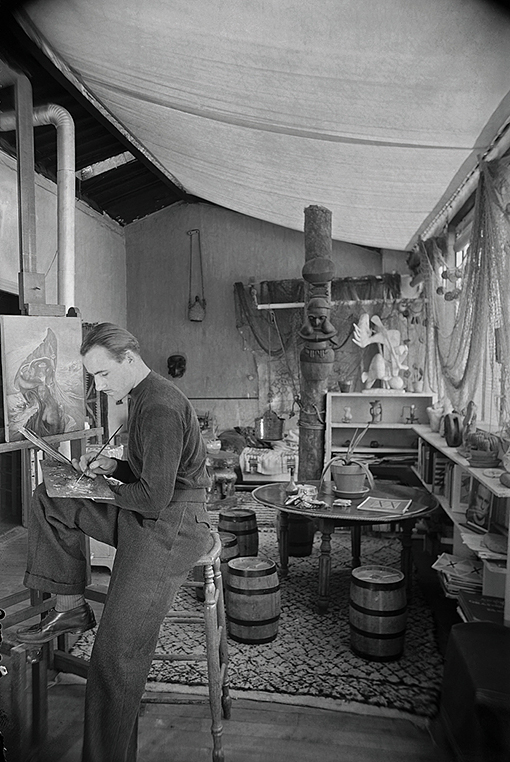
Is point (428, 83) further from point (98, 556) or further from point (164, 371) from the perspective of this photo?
point (164, 371)

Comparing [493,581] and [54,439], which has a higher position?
[54,439]

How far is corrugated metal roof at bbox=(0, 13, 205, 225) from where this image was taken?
435 centimetres

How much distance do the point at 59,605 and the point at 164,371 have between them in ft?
24.9

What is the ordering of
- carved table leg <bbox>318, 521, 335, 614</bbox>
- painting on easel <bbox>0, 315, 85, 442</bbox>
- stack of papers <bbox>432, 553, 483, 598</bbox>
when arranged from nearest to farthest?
painting on easel <bbox>0, 315, 85, 442</bbox>
stack of papers <bbox>432, 553, 483, 598</bbox>
carved table leg <bbox>318, 521, 335, 614</bbox>

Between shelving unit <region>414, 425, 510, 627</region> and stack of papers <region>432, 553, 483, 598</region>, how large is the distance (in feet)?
0.43

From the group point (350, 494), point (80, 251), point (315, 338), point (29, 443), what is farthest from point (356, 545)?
point (80, 251)

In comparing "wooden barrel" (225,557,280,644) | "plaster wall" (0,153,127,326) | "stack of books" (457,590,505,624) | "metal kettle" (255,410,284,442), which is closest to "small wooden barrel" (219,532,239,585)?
"wooden barrel" (225,557,280,644)

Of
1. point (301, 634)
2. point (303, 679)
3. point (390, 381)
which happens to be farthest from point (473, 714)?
point (390, 381)

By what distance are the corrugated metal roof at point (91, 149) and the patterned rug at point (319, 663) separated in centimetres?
303

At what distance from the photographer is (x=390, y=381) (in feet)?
21.6

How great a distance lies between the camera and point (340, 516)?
352 centimetres

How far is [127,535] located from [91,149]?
593 cm

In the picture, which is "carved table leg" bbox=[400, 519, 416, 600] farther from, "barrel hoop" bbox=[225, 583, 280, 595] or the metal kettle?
the metal kettle

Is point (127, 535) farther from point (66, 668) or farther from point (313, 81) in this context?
point (313, 81)
